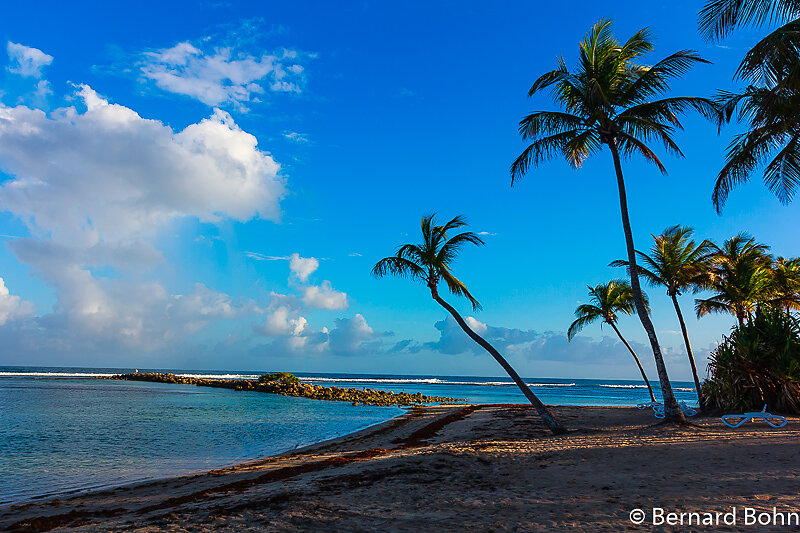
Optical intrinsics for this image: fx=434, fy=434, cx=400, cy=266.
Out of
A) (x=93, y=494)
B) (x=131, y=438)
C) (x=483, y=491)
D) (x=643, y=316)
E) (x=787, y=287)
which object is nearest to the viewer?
(x=483, y=491)

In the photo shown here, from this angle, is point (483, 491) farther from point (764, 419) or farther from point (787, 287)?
point (787, 287)

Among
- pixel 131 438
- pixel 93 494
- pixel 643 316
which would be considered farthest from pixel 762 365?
pixel 131 438

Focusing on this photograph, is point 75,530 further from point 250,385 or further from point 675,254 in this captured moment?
point 250,385

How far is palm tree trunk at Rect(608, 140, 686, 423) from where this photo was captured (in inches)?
518

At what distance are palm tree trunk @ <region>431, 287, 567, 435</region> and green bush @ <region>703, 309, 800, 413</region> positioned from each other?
7.29 metres

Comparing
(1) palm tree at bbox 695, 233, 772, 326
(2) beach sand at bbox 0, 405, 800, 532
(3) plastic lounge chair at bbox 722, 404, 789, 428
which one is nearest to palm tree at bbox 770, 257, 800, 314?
(1) palm tree at bbox 695, 233, 772, 326

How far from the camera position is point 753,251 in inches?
915

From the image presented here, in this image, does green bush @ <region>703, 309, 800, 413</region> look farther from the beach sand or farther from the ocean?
the ocean

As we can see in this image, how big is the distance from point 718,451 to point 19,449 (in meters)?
21.3

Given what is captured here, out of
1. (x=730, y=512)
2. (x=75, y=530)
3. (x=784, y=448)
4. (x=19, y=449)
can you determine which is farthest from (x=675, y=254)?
(x=19, y=449)

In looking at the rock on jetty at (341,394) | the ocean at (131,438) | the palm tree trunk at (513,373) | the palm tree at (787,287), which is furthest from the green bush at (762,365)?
the rock on jetty at (341,394)

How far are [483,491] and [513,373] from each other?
304 inches

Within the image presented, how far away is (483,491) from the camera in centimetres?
708

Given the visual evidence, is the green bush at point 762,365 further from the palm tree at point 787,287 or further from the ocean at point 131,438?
the ocean at point 131,438
